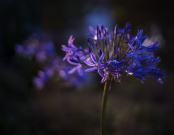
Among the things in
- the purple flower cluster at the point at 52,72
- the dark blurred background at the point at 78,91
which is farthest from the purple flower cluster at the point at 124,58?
the purple flower cluster at the point at 52,72

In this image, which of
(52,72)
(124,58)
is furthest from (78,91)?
(124,58)

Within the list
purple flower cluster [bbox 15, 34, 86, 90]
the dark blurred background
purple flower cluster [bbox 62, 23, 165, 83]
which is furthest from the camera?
the dark blurred background

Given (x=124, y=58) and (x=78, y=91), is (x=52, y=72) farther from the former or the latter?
(x=78, y=91)

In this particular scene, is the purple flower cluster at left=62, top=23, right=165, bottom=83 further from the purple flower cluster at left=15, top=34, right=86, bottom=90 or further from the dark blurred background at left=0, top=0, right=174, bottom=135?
the purple flower cluster at left=15, top=34, right=86, bottom=90

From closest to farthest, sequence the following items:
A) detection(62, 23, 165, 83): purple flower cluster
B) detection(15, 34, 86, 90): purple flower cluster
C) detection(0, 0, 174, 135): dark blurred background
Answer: detection(62, 23, 165, 83): purple flower cluster → detection(15, 34, 86, 90): purple flower cluster → detection(0, 0, 174, 135): dark blurred background

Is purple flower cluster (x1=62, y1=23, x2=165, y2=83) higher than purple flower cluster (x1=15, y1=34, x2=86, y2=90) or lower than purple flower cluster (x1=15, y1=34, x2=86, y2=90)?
lower

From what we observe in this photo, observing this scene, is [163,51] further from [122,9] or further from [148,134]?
[148,134]

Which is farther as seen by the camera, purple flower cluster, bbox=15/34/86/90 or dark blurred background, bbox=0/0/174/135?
dark blurred background, bbox=0/0/174/135

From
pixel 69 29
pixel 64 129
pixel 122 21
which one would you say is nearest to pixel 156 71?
pixel 64 129

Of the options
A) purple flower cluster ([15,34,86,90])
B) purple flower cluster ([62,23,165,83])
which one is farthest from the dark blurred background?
purple flower cluster ([62,23,165,83])

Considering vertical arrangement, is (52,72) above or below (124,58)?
above
